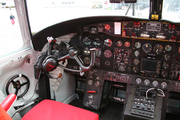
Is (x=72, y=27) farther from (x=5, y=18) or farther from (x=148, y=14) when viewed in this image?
(x=148, y=14)

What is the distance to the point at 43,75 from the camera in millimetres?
2553

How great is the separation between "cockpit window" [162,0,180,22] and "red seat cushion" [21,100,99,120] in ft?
4.79

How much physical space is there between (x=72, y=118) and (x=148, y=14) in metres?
1.54

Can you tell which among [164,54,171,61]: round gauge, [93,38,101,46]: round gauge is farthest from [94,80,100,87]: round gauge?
[164,54,171,61]: round gauge

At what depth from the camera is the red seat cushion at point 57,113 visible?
62.0 inches

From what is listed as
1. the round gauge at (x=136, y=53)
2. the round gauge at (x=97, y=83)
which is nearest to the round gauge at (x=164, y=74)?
the round gauge at (x=136, y=53)

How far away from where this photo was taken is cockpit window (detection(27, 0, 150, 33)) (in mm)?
2230

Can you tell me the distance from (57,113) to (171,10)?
1781mm

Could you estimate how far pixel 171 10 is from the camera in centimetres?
204

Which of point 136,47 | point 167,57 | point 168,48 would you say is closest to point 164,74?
point 167,57

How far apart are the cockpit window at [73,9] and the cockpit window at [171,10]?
20cm

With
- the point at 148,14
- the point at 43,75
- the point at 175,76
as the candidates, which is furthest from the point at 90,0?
the point at 175,76

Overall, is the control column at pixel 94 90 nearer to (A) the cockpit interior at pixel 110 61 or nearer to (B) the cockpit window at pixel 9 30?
(A) the cockpit interior at pixel 110 61

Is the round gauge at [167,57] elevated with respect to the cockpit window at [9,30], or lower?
lower
